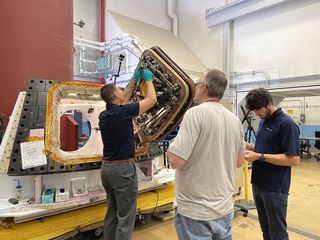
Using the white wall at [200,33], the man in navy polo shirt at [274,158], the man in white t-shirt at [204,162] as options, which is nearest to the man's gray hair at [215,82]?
the man in white t-shirt at [204,162]

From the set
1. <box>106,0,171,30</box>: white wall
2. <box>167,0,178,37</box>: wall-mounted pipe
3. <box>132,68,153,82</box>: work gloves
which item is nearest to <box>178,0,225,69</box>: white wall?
<box>167,0,178,37</box>: wall-mounted pipe

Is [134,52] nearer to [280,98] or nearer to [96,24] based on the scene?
[96,24]

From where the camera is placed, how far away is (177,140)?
1187 millimetres

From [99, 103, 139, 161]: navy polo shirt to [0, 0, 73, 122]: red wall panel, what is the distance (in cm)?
109

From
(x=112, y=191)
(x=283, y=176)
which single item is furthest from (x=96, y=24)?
(x=283, y=176)

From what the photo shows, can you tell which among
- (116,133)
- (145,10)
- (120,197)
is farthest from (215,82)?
(145,10)

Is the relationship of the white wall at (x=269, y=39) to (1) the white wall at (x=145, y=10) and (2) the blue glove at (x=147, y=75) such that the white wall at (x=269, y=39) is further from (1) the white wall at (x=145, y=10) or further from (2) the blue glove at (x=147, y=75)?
(2) the blue glove at (x=147, y=75)

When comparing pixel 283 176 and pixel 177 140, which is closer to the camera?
pixel 177 140

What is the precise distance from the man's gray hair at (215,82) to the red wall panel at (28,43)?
1.96 m

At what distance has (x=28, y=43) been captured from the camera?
98.1 inches

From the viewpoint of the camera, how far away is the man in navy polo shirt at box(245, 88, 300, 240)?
65.0 inches

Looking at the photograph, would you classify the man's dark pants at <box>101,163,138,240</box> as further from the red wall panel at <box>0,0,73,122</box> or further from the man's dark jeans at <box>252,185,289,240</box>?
the red wall panel at <box>0,0,73,122</box>

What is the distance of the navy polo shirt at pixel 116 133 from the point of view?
6.15ft

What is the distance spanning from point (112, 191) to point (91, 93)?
1.01m
